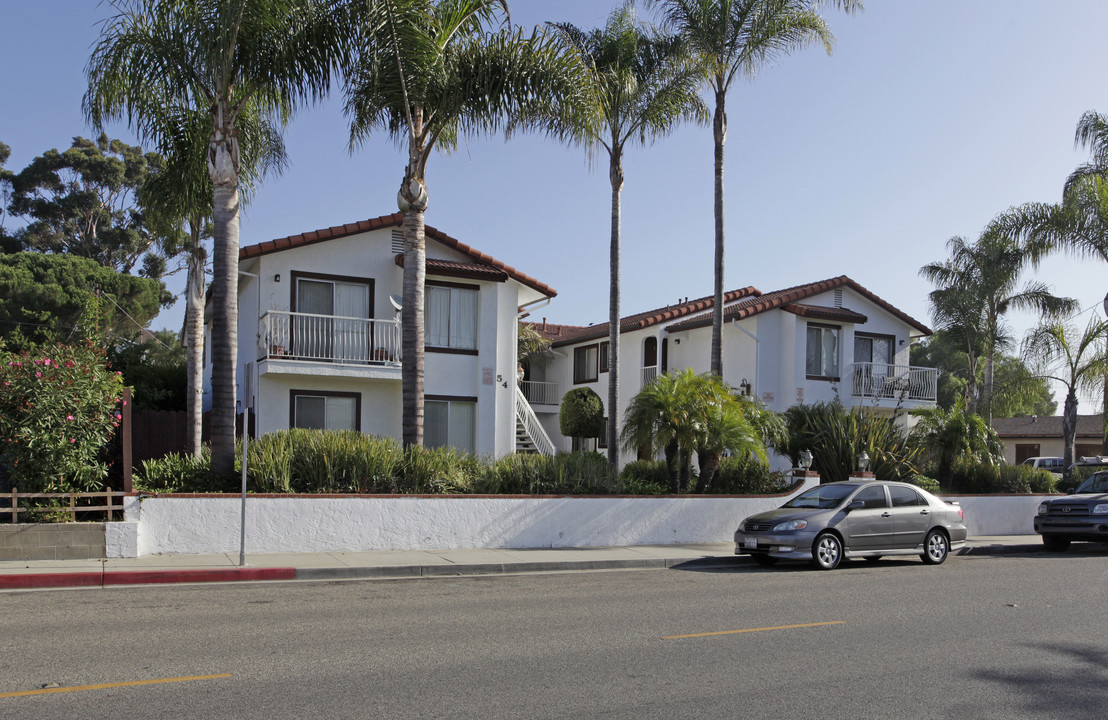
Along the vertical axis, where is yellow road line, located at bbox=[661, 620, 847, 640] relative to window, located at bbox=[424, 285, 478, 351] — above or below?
A: below

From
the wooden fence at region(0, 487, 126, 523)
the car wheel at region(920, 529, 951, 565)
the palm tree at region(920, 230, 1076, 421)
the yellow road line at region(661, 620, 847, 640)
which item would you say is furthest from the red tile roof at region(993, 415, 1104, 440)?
the wooden fence at region(0, 487, 126, 523)

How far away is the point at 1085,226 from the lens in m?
26.5

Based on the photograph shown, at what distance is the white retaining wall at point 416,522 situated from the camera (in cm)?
1327

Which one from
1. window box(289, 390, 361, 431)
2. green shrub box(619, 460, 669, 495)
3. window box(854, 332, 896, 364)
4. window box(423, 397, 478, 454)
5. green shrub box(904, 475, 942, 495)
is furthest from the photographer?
window box(854, 332, 896, 364)

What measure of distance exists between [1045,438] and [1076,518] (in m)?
38.0

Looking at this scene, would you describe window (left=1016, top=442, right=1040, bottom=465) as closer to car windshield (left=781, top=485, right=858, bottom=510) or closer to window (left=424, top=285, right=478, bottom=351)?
window (left=424, top=285, right=478, bottom=351)

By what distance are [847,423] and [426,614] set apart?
46.4 feet

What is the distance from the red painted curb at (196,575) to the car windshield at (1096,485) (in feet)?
54.0

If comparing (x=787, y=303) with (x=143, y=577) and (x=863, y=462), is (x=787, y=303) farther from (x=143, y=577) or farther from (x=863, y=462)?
(x=143, y=577)

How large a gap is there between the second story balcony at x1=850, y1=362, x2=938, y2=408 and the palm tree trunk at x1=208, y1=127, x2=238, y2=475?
71.8 ft

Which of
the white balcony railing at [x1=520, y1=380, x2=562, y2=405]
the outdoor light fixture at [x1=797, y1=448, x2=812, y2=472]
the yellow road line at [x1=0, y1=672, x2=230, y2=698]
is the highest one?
the white balcony railing at [x1=520, y1=380, x2=562, y2=405]

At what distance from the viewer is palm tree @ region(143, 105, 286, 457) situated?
17.5m

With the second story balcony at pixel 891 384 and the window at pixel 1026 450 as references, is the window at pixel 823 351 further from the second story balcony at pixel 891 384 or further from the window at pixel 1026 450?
the window at pixel 1026 450

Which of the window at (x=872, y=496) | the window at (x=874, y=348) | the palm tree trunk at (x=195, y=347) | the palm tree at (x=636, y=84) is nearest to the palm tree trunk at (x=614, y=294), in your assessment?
the palm tree at (x=636, y=84)
